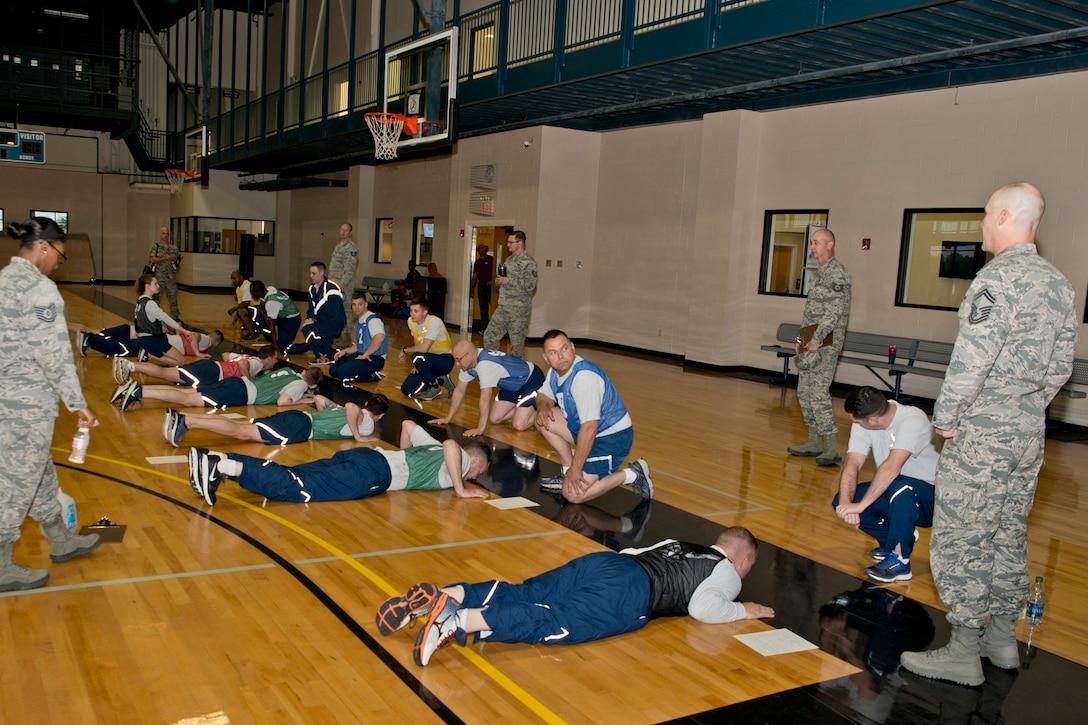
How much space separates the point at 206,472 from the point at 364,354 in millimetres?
5489

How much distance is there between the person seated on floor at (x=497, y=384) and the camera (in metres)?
7.60

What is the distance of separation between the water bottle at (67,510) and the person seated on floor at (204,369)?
4437 mm

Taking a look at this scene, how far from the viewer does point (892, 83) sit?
11758mm

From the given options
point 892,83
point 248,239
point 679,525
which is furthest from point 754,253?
point 248,239

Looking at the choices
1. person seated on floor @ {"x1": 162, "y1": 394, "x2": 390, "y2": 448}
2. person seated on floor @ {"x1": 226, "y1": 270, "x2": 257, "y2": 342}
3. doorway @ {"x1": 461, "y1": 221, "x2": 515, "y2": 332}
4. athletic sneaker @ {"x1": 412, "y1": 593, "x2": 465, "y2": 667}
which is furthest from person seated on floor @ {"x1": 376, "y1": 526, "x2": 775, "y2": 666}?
doorway @ {"x1": 461, "y1": 221, "x2": 515, "y2": 332}

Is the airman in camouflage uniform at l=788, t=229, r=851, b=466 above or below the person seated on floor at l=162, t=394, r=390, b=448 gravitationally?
above

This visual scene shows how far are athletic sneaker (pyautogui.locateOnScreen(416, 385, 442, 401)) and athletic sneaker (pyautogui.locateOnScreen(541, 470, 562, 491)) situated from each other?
11.6 ft

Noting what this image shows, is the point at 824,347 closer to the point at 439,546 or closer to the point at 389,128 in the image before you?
the point at 439,546

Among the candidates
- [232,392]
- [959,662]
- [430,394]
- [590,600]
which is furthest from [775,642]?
[430,394]

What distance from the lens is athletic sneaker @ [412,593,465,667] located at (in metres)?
3.40

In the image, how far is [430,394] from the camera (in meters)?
9.90

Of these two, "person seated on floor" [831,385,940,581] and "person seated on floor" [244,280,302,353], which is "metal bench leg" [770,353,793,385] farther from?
"person seated on floor" [831,385,940,581]

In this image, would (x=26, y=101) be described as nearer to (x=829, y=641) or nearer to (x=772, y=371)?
(x=772, y=371)

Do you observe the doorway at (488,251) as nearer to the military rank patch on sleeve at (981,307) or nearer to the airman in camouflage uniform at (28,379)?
the airman in camouflage uniform at (28,379)
